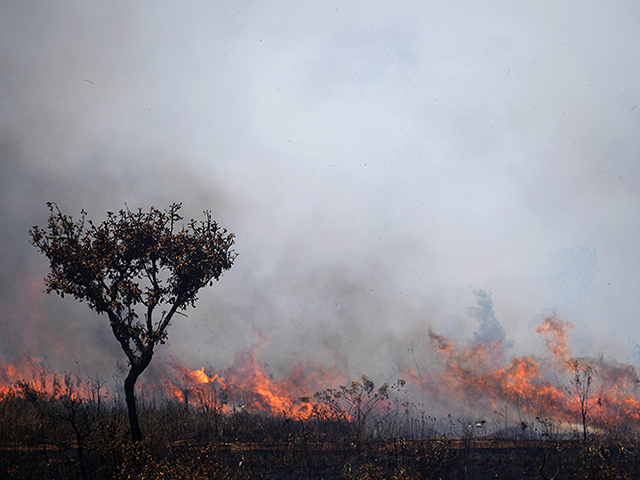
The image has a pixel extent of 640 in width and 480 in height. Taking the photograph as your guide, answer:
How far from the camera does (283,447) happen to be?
1656cm

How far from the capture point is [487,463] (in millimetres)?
15203

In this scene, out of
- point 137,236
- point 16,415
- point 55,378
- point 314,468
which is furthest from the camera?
point 55,378

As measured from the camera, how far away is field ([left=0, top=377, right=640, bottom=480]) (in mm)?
11891

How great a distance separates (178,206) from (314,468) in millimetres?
10049

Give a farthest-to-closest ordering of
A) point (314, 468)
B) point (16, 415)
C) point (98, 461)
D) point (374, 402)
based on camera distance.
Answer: point (374, 402) → point (16, 415) → point (314, 468) → point (98, 461)

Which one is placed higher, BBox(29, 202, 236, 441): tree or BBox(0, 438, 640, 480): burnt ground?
BBox(29, 202, 236, 441): tree

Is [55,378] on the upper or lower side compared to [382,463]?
upper

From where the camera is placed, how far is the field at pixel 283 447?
39.0 ft

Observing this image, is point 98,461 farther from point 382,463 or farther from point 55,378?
point 55,378

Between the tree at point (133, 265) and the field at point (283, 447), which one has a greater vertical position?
the tree at point (133, 265)

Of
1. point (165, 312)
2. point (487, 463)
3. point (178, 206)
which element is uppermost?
point (178, 206)

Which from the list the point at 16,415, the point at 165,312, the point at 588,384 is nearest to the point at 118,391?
the point at 16,415

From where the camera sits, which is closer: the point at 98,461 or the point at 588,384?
the point at 98,461

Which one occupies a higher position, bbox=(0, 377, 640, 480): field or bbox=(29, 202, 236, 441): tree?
bbox=(29, 202, 236, 441): tree
